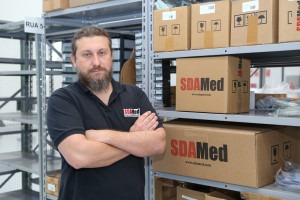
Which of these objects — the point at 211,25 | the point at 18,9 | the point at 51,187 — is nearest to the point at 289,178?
the point at 211,25

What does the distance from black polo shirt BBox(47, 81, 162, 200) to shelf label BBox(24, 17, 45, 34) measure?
A: 3.30 ft

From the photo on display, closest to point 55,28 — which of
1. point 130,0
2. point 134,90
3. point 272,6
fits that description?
point 130,0

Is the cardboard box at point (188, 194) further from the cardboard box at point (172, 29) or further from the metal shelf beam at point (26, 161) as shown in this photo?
the metal shelf beam at point (26, 161)

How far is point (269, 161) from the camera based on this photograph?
1.82 metres

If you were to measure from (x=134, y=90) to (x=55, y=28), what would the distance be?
1511 millimetres

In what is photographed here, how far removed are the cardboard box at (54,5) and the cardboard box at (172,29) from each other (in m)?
0.84

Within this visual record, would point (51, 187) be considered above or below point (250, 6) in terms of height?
below

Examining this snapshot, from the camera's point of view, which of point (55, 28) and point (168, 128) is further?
point (55, 28)

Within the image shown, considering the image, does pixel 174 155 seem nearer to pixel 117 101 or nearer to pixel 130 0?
pixel 117 101

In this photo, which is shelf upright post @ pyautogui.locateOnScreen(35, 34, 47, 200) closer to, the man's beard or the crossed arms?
the man's beard

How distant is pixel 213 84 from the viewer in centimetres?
185

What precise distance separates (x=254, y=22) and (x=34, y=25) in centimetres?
175

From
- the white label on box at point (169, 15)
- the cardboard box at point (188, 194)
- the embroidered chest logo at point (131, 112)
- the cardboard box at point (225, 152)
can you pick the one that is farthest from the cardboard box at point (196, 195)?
the white label on box at point (169, 15)

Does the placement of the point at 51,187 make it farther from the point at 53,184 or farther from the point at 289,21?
the point at 289,21
